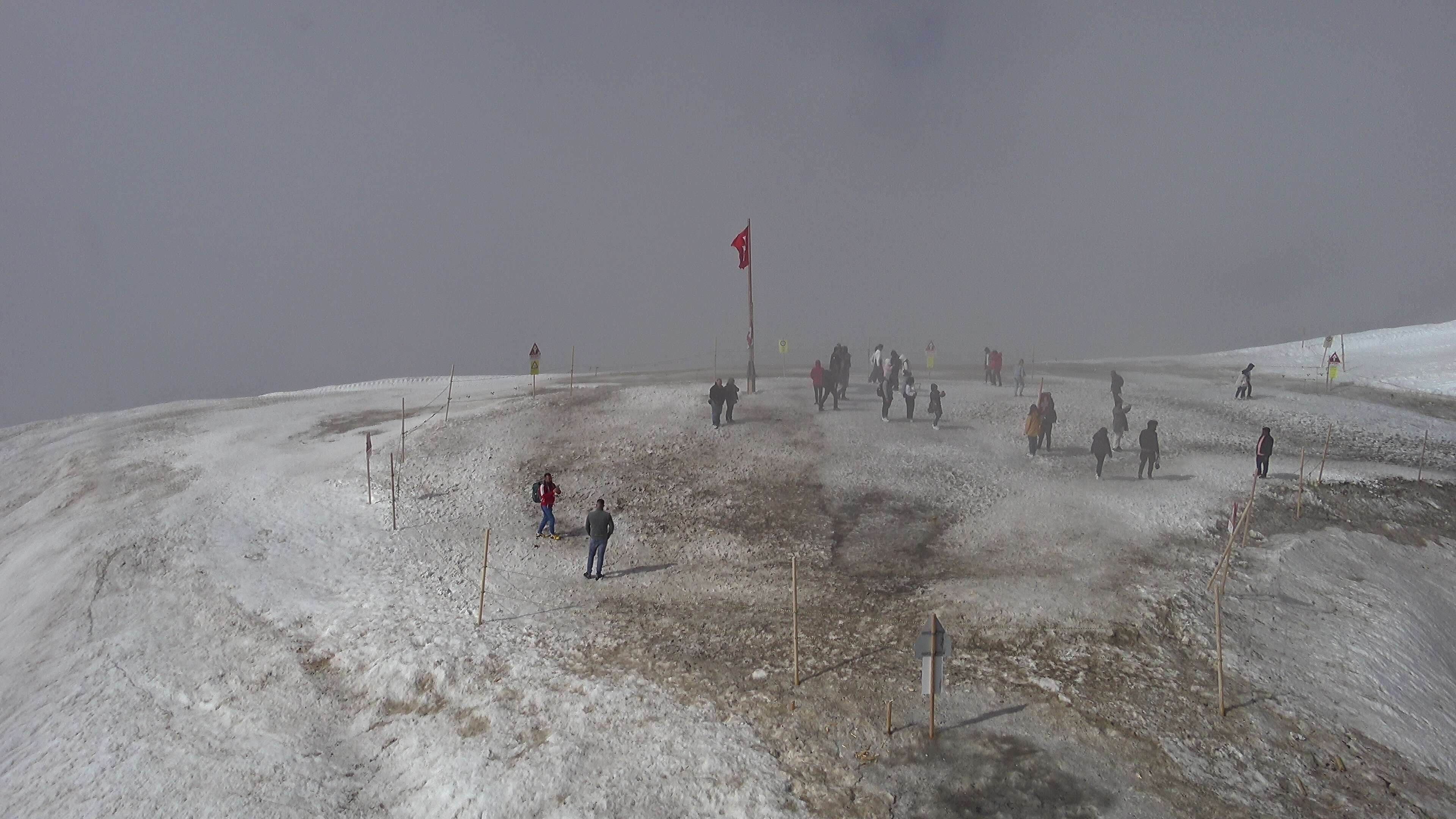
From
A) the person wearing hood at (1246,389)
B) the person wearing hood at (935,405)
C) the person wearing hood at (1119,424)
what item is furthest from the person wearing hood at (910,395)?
the person wearing hood at (1246,389)

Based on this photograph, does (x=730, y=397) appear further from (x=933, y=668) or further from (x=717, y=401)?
(x=933, y=668)

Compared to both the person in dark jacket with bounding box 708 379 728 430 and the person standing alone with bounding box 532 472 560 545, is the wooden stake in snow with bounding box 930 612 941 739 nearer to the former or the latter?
the person standing alone with bounding box 532 472 560 545

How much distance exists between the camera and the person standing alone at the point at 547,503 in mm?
18078

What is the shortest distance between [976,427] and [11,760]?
82.3 feet

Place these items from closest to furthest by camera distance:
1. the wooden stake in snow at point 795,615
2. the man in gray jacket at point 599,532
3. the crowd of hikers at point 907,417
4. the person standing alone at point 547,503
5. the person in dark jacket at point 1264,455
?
the wooden stake in snow at point 795,615, the man in gray jacket at point 599,532, the crowd of hikers at point 907,417, the person standing alone at point 547,503, the person in dark jacket at point 1264,455

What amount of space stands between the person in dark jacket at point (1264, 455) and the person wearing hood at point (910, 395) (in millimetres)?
10054

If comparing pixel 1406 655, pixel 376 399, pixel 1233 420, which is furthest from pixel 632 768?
pixel 376 399

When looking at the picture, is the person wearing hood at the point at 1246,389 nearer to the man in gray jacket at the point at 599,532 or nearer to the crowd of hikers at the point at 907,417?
the crowd of hikers at the point at 907,417

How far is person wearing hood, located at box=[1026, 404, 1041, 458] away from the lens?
2306 cm

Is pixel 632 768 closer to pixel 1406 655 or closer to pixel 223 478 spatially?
pixel 1406 655

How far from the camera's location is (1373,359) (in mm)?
40906

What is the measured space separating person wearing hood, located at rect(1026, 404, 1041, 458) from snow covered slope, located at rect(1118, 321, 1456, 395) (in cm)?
2181

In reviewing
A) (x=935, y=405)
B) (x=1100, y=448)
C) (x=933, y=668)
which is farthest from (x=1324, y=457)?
(x=933, y=668)

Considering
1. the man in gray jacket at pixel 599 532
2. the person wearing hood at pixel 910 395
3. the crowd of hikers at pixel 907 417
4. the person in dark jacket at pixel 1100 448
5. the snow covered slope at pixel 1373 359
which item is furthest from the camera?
the snow covered slope at pixel 1373 359
